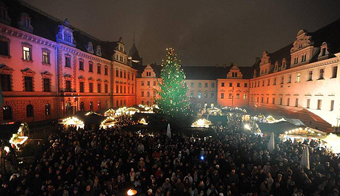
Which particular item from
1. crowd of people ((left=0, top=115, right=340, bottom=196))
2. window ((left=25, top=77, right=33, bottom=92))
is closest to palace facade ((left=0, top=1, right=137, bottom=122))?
window ((left=25, top=77, right=33, bottom=92))

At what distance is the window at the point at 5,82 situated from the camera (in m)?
19.6

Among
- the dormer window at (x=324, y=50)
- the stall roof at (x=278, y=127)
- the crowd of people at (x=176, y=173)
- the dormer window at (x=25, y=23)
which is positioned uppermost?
the dormer window at (x=25, y=23)

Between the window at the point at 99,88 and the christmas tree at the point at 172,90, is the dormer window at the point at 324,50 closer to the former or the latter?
the christmas tree at the point at 172,90

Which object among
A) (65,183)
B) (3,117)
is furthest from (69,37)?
(65,183)

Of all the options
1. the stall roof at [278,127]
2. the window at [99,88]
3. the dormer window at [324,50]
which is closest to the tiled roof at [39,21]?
the window at [99,88]

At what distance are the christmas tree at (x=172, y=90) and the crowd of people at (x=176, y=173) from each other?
1146 cm

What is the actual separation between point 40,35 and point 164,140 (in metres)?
21.4

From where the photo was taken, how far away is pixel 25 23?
21156mm

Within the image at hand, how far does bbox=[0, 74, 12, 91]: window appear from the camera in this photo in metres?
19.6

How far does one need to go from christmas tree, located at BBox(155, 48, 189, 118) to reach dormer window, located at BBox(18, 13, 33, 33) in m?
17.5

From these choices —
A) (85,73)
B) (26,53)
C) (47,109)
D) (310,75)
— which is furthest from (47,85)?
(310,75)

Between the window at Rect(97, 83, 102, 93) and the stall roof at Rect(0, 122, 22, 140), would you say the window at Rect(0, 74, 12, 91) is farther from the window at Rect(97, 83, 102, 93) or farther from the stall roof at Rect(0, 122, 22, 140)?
the window at Rect(97, 83, 102, 93)

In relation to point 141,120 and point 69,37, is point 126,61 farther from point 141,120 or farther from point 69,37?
point 141,120

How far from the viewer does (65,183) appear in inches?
333
